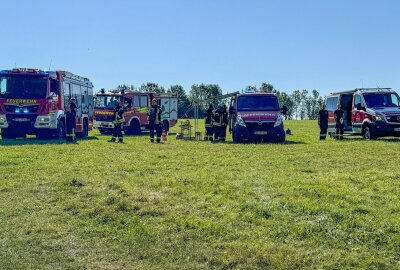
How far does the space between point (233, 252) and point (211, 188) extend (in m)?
2.99

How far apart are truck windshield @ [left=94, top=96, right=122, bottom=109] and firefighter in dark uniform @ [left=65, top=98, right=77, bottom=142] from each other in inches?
190

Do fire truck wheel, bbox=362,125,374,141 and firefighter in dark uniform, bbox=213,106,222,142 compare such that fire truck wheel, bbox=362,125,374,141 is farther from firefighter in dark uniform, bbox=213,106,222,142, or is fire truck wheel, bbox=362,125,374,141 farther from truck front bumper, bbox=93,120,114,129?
truck front bumper, bbox=93,120,114,129

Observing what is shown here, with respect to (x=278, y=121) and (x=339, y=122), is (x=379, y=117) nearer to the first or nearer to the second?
(x=339, y=122)

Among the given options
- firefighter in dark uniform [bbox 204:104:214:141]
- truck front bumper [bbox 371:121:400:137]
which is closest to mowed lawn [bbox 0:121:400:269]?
truck front bumper [bbox 371:121:400:137]

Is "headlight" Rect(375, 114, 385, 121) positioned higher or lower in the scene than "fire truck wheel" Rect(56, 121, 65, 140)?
higher

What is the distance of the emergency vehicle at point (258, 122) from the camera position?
755 inches

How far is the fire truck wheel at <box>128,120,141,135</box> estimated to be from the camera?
90.2ft

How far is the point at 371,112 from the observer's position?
63.0ft

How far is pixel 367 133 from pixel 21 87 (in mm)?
14640

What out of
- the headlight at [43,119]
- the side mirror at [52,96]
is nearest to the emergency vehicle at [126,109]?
the side mirror at [52,96]

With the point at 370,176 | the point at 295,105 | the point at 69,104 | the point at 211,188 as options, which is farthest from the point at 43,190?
the point at 295,105

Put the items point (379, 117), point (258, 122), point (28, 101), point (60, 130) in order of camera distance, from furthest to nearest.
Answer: point (60, 130)
point (28, 101)
point (258, 122)
point (379, 117)

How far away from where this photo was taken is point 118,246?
17.8ft

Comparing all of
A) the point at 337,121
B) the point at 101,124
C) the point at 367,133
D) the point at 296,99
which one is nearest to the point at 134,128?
the point at 101,124
